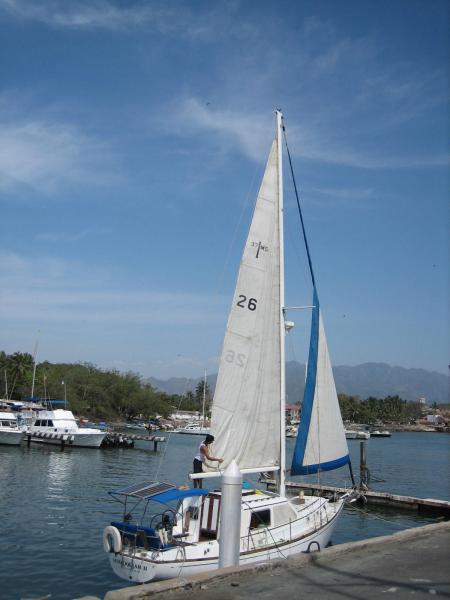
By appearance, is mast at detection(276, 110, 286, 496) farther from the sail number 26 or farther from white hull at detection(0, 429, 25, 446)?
white hull at detection(0, 429, 25, 446)

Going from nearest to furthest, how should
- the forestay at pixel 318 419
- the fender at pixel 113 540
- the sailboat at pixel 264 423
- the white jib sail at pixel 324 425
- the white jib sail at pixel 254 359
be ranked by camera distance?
the fender at pixel 113 540 → the sailboat at pixel 264 423 → the white jib sail at pixel 254 359 → the forestay at pixel 318 419 → the white jib sail at pixel 324 425

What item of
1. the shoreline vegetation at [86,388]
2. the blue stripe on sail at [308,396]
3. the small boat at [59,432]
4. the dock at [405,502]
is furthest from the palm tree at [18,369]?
the blue stripe on sail at [308,396]

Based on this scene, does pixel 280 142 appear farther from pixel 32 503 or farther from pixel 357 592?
pixel 32 503

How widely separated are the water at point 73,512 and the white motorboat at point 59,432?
5.20ft

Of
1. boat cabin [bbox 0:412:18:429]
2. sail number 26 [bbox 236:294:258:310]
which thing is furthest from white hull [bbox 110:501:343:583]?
boat cabin [bbox 0:412:18:429]

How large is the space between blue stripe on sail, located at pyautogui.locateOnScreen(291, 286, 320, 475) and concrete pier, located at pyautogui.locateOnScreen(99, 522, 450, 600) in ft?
23.7

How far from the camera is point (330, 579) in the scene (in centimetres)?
991

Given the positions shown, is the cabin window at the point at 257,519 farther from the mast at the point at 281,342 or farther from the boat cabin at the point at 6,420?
the boat cabin at the point at 6,420

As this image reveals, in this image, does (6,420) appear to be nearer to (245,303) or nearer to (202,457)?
(202,457)

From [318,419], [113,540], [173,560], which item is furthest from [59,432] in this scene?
[173,560]

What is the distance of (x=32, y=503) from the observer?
29031mm

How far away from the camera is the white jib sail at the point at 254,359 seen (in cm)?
1833

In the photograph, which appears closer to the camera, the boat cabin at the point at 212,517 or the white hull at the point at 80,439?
the boat cabin at the point at 212,517

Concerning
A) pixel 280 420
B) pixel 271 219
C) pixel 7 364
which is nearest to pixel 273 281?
pixel 271 219
